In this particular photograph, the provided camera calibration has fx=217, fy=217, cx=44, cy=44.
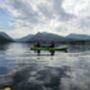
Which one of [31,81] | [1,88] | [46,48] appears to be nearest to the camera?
[1,88]

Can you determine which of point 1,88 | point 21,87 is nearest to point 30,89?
point 21,87

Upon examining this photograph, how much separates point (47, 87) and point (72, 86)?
7.77ft

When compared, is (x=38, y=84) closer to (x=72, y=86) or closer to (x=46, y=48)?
(x=72, y=86)

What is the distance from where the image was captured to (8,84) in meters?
21.0

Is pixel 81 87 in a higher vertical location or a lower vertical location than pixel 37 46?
lower

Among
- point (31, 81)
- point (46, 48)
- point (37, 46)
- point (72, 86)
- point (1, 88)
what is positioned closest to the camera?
point (1, 88)

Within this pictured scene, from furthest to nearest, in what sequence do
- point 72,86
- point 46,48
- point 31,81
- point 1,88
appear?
point 46,48
point 31,81
point 72,86
point 1,88

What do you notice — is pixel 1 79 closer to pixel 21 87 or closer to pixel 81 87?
pixel 21 87

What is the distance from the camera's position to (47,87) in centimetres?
1978

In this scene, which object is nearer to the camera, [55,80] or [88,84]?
[88,84]

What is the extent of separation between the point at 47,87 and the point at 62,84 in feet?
6.59

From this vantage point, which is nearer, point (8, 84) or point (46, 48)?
point (8, 84)

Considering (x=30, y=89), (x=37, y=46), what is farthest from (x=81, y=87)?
(x=37, y=46)

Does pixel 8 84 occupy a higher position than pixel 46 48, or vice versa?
pixel 46 48
